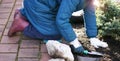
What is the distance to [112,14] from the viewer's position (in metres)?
3.25

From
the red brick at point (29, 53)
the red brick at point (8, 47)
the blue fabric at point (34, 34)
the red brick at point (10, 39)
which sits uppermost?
the blue fabric at point (34, 34)

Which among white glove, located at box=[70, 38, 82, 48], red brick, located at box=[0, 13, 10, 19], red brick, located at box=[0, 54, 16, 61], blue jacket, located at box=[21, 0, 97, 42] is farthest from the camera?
red brick, located at box=[0, 13, 10, 19]

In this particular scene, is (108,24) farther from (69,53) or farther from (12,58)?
(12,58)

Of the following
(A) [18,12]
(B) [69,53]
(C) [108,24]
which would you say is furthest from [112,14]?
(A) [18,12]

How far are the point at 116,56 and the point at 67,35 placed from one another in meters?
0.52

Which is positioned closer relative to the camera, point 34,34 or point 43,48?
point 43,48

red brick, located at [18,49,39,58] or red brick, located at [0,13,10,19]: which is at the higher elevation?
red brick, located at [0,13,10,19]

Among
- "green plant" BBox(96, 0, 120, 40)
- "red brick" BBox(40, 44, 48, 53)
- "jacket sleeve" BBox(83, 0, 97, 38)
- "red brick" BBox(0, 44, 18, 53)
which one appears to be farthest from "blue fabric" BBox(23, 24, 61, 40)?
"green plant" BBox(96, 0, 120, 40)

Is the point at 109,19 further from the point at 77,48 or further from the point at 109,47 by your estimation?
the point at 77,48

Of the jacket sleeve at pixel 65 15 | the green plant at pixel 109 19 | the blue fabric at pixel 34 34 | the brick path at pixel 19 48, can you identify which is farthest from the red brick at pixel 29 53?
the green plant at pixel 109 19

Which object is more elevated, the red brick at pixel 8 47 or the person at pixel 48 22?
the person at pixel 48 22

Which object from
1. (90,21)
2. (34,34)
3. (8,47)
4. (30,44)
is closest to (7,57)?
(8,47)

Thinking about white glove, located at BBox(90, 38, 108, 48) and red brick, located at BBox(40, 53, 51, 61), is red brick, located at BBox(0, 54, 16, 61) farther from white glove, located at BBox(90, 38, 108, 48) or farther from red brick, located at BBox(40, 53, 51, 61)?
white glove, located at BBox(90, 38, 108, 48)

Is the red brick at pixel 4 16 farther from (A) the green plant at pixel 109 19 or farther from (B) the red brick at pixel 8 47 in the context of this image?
(A) the green plant at pixel 109 19
